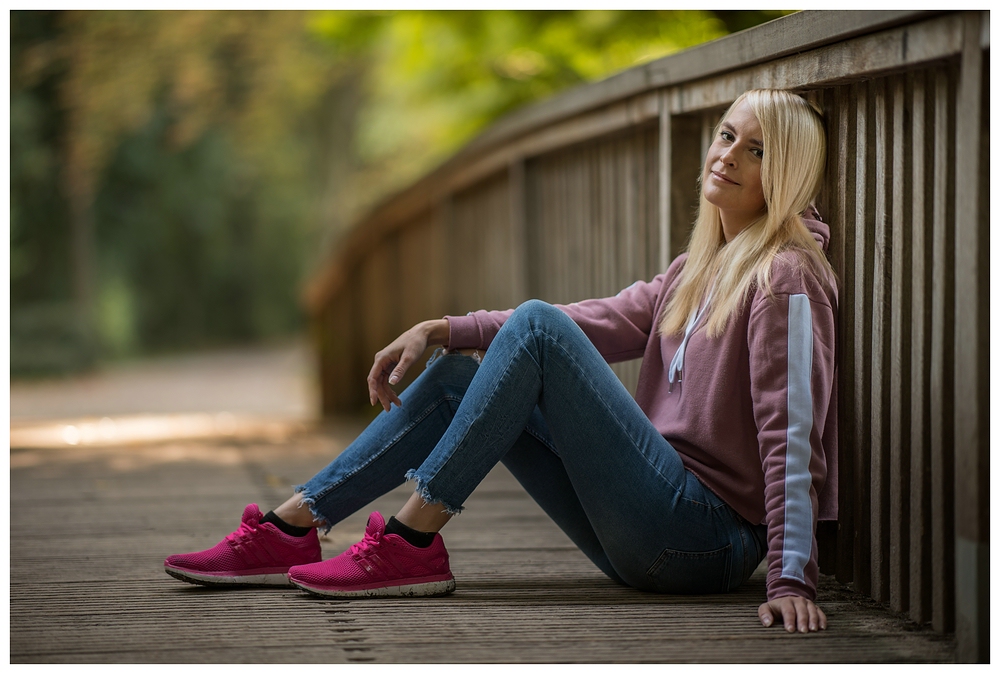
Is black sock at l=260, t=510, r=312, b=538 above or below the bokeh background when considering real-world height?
below

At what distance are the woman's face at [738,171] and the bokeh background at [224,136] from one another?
3.39 metres

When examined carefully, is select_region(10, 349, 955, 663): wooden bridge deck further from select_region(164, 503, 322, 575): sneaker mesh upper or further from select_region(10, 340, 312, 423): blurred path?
select_region(10, 340, 312, 423): blurred path

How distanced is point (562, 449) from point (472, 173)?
10.3ft

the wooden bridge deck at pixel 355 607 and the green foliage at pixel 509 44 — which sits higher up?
the green foliage at pixel 509 44

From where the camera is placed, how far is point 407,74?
730cm

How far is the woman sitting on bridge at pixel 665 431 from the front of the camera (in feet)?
6.70

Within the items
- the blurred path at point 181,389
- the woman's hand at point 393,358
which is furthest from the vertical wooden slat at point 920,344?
the blurred path at point 181,389

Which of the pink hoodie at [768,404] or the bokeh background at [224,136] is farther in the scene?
the bokeh background at [224,136]

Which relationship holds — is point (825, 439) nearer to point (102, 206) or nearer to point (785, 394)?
point (785, 394)

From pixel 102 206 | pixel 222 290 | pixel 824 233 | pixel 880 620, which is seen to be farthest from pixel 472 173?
pixel 222 290

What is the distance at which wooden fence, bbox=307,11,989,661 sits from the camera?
1775 mm

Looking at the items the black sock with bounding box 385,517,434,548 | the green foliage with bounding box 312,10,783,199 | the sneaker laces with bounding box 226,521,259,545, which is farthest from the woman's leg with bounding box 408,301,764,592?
the green foliage with bounding box 312,10,783,199

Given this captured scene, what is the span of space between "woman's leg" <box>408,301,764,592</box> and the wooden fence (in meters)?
0.36

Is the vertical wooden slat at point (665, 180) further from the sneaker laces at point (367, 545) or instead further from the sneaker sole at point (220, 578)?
the sneaker sole at point (220, 578)
